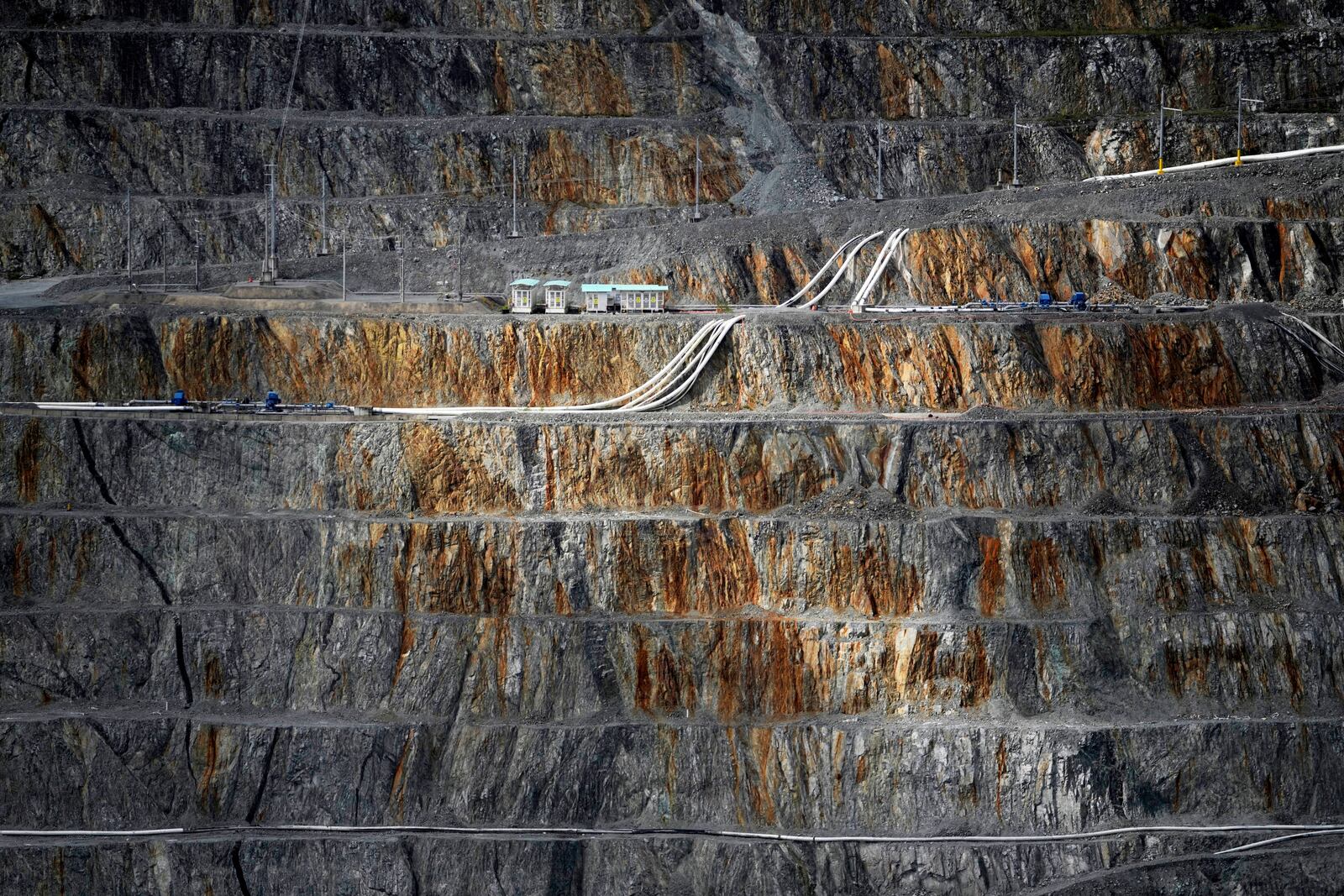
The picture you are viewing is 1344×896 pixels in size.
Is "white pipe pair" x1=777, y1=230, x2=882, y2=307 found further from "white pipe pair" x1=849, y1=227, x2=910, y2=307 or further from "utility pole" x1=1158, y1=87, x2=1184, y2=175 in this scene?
"utility pole" x1=1158, y1=87, x2=1184, y2=175

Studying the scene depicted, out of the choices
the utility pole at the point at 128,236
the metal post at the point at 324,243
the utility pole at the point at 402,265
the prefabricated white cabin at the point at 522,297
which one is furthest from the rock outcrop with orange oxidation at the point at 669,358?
the metal post at the point at 324,243

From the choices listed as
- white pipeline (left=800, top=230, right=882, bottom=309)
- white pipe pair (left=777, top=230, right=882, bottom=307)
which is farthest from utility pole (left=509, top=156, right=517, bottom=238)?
white pipeline (left=800, top=230, right=882, bottom=309)

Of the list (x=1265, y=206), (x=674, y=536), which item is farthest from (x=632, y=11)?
(x=674, y=536)

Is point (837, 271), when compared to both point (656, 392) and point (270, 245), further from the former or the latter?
point (270, 245)

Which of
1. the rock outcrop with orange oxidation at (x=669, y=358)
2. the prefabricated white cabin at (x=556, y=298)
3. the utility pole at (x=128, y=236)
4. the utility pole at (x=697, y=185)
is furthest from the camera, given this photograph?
the utility pole at (x=697, y=185)

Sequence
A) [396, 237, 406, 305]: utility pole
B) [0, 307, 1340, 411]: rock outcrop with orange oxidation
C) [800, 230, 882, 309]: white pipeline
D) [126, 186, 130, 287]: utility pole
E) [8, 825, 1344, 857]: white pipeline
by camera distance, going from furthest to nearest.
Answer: [126, 186, 130, 287]: utility pole < [800, 230, 882, 309]: white pipeline < [396, 237, 406, 305]: utility pole < [0, 307, 1340, 411]: rock outcrop with orange oxidation < [8, 825, 1344, 857]: white pipeline

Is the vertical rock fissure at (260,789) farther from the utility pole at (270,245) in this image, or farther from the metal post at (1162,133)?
the metal post at (1162,133)

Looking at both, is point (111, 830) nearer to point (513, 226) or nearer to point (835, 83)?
point (513, 226)
